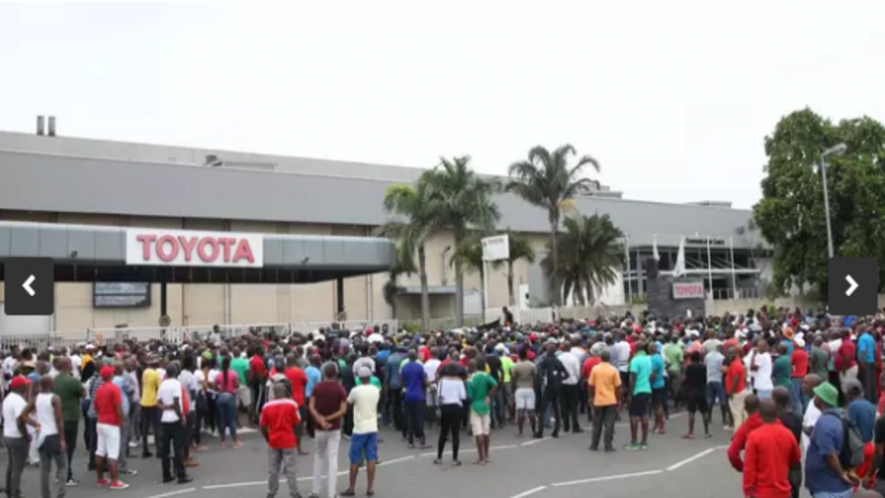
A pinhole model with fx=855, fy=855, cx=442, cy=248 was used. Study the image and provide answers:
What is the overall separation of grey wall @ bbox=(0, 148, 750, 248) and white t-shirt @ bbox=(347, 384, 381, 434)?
36066 mm

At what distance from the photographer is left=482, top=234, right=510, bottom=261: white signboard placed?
35500mm

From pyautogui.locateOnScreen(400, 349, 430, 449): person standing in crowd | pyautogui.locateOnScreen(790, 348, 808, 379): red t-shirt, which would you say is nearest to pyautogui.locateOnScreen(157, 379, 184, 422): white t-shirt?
pyautogui.locateOnScreen(400, 349, 430, 449): person standing in crowd

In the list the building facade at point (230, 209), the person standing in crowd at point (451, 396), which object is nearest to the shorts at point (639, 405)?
the person standing in crowd at point (451, 396)

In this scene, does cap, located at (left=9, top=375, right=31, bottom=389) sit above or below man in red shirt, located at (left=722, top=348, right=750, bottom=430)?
above

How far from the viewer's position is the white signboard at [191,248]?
3061 cm

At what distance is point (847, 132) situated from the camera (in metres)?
45.2

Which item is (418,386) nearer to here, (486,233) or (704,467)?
(704,467)

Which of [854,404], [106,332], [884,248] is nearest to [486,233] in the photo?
[106,332]

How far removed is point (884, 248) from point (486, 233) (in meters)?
20.7

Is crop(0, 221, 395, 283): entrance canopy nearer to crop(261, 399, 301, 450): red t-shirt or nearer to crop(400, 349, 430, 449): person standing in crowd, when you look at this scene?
crop(400, 349, 430, 449): person standing in crowd

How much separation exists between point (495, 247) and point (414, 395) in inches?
875

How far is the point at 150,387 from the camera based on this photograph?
13008mm

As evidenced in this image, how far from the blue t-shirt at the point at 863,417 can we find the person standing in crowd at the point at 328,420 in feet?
19.3

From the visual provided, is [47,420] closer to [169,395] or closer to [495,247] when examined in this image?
[169,395]
